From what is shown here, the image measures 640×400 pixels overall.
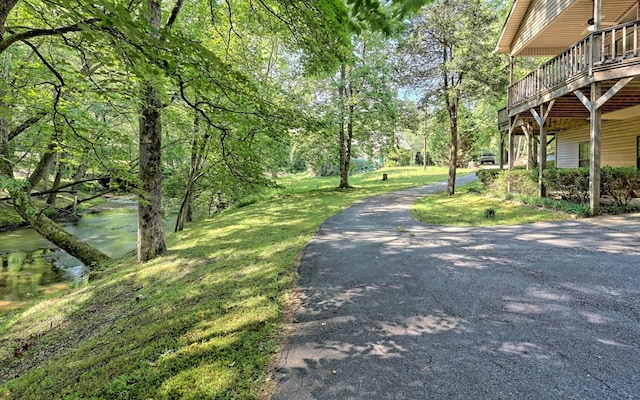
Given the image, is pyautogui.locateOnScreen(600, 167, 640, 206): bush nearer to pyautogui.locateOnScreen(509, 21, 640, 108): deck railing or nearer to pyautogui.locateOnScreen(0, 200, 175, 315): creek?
pyautogui.locateOnScreen(509, 21, 640, 108): deck railing

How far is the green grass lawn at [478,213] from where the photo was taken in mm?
8781

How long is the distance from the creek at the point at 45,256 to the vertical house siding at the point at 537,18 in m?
17.0

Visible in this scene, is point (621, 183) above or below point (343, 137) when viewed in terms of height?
below

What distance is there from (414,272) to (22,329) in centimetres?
640

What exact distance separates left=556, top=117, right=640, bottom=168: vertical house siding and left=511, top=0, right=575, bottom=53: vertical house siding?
16.8 ft

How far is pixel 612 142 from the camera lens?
1387 cm

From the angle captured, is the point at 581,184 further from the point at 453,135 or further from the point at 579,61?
the point at 453,135

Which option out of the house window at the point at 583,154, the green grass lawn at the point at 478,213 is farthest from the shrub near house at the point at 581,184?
the house window at the point at 583,154

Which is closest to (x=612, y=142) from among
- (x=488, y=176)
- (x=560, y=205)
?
(x=488, y=176)

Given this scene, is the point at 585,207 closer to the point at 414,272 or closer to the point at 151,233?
the point at 414,272

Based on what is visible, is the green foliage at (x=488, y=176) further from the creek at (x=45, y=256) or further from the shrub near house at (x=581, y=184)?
the creek at (x=45, y=256)

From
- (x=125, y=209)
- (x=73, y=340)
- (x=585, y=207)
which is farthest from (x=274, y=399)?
(x=125, y=209)

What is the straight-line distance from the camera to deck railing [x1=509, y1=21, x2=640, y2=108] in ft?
26.0

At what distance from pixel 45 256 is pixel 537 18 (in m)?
19.9
